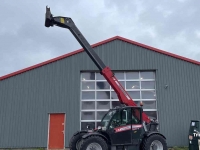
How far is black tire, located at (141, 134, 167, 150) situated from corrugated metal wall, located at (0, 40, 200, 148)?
5.46 m

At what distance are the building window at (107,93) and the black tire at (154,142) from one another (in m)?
5.65

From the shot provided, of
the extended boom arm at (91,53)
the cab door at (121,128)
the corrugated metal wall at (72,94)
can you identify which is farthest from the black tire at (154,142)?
the corrugated metal wall at (72,94)

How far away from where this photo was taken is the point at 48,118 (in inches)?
585

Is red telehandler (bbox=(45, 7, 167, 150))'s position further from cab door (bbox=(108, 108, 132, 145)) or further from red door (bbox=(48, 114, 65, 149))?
red door (bbox=(48, 114, 65, 149))

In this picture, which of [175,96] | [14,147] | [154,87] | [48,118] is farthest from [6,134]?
[175,96]

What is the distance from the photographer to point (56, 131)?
14750mm

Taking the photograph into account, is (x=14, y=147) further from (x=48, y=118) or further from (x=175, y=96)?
(x=175, y=96)

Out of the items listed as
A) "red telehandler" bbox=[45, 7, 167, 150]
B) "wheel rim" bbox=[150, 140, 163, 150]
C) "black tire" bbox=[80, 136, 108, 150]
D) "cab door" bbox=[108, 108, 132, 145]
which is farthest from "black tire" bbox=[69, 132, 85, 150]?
"wheel rim" bbox=[150, 140, 163, 150]

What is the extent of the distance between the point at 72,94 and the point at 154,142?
22.8 ft

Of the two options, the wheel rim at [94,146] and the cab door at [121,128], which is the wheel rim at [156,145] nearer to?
the cab door at [121,128]

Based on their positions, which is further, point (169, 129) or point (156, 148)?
point (169, 129)

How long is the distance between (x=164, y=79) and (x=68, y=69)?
19.8 ft

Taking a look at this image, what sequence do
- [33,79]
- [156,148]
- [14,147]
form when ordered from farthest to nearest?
[33,79], [14,147], [156,148]

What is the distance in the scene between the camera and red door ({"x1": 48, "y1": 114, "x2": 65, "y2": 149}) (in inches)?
573
